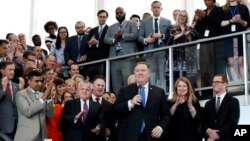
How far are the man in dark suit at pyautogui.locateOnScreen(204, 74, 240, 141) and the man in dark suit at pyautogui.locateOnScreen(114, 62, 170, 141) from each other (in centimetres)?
68

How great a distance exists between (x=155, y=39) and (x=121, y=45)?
73 centimetres

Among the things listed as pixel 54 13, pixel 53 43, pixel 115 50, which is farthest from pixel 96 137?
pixel 54 13

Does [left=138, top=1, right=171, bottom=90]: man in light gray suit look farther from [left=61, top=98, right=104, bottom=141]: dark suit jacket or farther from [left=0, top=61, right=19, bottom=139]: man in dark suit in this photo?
[left=0, top=61, right=19, bottom=139]: man in dark suit

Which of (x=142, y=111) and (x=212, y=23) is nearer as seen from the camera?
(x=142, y=111)

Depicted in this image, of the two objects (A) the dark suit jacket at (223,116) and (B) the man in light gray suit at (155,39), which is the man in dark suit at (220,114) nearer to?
(A) the dark suit jacket at (223,116)

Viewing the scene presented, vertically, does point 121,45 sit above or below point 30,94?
above

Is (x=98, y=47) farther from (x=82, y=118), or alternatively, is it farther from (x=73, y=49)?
(x=82, y=118)

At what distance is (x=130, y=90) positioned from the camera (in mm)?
6336

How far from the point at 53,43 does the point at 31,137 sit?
4658mm

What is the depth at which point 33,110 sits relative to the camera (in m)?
6.63

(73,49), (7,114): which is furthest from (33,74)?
(73,49)

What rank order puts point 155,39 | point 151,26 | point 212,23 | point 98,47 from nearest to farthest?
point 212,23
point 155,39
point 151,26
point 98,47

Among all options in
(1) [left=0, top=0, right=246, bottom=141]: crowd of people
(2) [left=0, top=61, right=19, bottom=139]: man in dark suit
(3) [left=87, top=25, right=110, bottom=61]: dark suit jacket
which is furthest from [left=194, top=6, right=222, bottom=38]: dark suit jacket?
(2) [left=0, top=61, right=19, bottom=139]: man in dark suit

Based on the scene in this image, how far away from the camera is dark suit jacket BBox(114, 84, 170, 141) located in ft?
20.2
